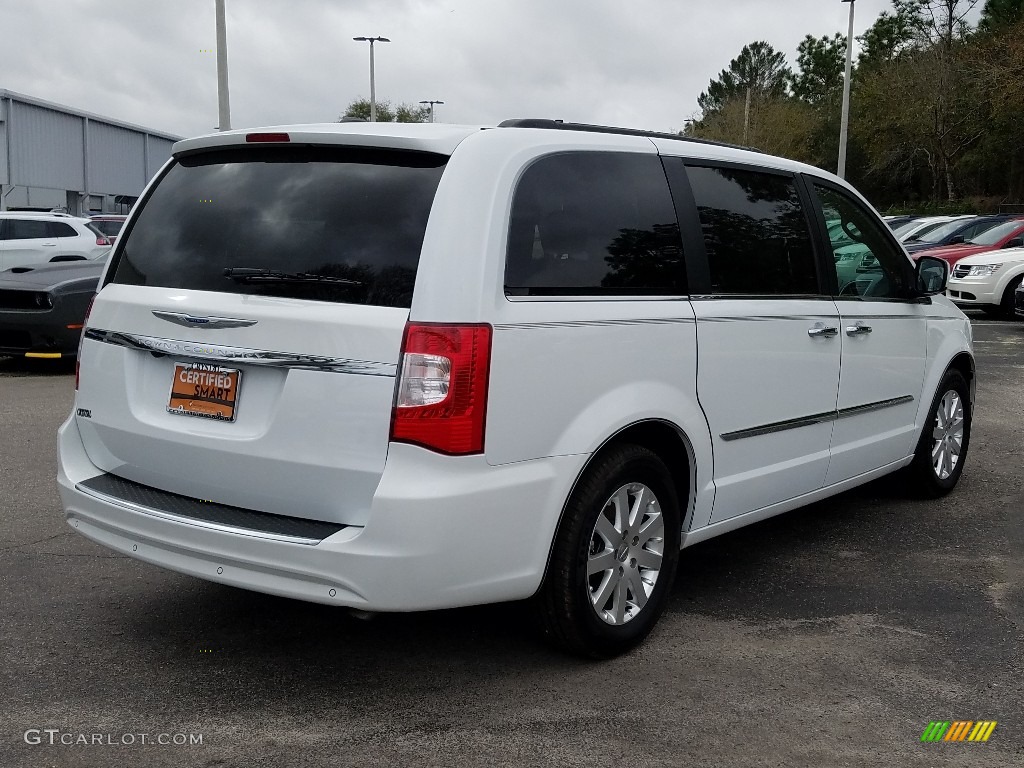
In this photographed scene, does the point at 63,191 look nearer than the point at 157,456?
No

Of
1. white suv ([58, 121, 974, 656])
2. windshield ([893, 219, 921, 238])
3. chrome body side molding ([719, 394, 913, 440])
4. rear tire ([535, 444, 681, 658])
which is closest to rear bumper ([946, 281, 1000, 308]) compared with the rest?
windshield ([893, 219, 921, 238])

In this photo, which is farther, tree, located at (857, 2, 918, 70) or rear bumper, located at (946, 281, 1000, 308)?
tree, located at (857, 2, 918, 70)

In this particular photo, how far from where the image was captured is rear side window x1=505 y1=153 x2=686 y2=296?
11.5 ft

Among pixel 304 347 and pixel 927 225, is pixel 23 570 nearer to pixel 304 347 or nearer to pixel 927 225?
pixel 304 347

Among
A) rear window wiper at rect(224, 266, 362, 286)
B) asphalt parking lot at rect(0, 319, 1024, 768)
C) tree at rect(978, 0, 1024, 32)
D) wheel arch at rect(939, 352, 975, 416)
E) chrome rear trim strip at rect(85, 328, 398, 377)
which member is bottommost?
asphalt parking lot at rect(0, 319, 1024, 768)

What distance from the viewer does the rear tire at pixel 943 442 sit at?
602 cm

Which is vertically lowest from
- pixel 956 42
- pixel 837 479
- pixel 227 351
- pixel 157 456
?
pixel 837 479

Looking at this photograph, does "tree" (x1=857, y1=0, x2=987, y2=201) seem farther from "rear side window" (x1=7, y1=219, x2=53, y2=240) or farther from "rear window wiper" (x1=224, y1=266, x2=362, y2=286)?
"rear window wiper" (x1=224, y1=266, x2=362, y2=286)

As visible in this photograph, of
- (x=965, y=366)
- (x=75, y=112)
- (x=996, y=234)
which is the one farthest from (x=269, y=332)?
(x=75, y=112)

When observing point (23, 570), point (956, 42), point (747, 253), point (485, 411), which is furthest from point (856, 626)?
point (956, 42)

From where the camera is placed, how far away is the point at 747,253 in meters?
4.43

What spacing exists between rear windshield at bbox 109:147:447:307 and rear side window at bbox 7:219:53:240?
1460cm

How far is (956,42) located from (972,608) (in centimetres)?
5412

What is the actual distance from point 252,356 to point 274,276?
27cm
